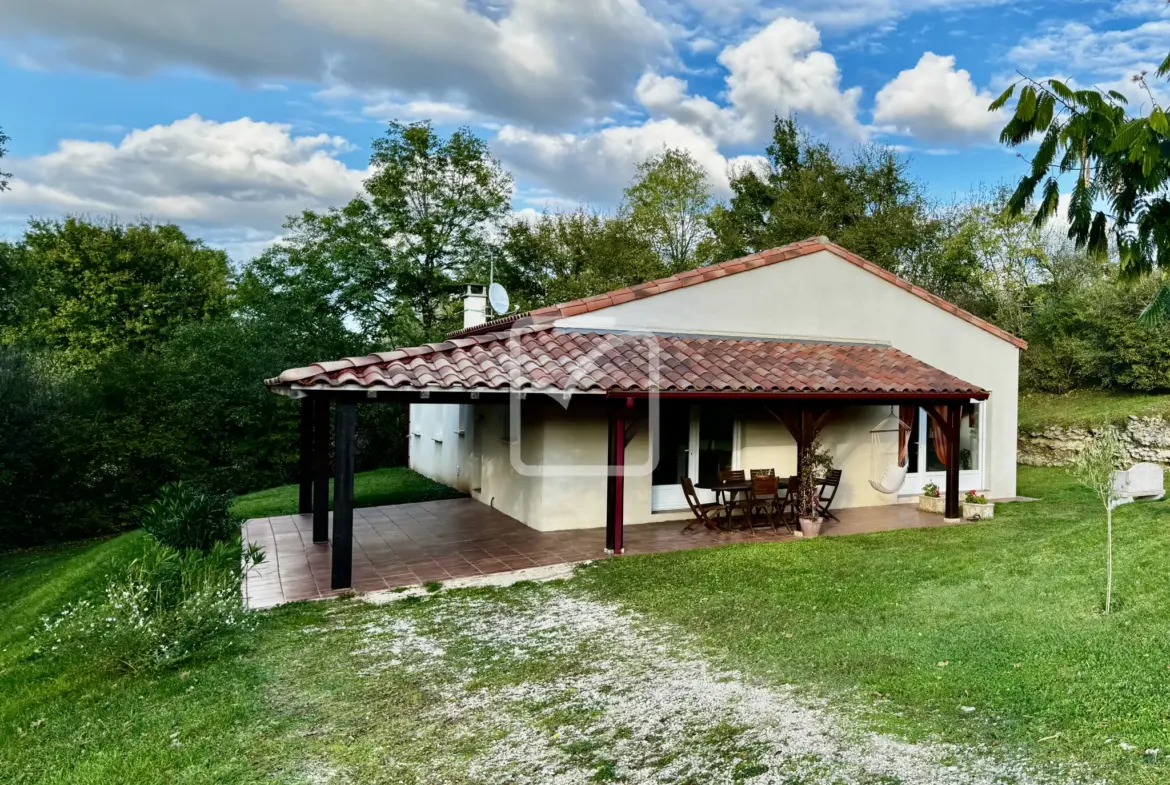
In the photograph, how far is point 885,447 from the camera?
44.6ft

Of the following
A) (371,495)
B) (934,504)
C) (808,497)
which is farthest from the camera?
(371,495)

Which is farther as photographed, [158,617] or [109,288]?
[109,288]

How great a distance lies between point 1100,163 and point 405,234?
Result: 2669 centimetres

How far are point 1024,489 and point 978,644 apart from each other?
42.7 ft

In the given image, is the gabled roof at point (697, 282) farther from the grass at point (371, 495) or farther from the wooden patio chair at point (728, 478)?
the grass at point (371, 495)

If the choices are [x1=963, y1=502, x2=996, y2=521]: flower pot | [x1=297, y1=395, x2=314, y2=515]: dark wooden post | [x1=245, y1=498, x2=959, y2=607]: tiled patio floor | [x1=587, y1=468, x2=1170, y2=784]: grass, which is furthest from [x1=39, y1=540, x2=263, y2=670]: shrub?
[x1=963, y1=502, x2=996, y2=521]: flower pot

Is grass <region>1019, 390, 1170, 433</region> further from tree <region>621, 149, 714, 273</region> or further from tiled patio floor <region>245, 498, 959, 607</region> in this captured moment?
tree <region>621, 149, 714, 273</region>

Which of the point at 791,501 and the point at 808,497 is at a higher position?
the point at 808,497

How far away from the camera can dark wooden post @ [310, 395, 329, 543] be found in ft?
34.7

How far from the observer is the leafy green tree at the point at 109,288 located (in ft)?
95.3

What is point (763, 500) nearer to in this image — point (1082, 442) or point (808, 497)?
point (808, 497)

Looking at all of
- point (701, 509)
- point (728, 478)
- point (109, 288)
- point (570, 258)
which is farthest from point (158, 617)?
point (109, 288)

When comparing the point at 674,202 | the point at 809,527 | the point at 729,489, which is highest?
the point at 674,202

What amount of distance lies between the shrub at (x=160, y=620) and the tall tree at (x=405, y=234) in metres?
20.1
